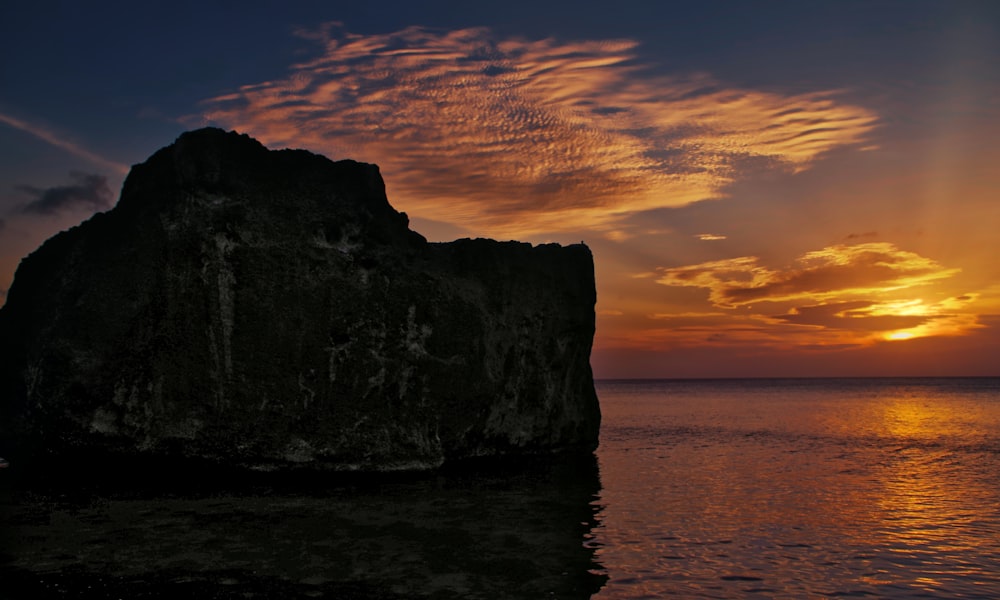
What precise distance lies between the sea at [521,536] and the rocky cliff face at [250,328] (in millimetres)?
1782

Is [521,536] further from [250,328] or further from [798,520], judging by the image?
[250,328]

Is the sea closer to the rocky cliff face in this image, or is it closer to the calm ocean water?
the calm ocean water

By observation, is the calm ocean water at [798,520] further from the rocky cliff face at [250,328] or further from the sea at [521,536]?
the rocky cliff face at [250,328]

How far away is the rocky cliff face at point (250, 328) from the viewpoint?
22.3m

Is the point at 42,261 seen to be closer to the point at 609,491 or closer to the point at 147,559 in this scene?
the point at 147,559

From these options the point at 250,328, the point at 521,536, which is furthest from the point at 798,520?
the point at 250,328

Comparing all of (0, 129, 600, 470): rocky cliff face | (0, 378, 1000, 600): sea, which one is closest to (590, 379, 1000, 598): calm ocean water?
(0, 378, 1000, 600): sea

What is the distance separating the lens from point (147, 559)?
44.6 ft

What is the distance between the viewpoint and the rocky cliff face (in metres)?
22.3

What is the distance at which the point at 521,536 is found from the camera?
16141 mm

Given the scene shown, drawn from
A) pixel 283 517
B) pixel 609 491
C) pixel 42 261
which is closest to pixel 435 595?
pixel 283 517

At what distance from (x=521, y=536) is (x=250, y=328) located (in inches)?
461

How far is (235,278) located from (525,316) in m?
12.0

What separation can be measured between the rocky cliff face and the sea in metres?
1.78
